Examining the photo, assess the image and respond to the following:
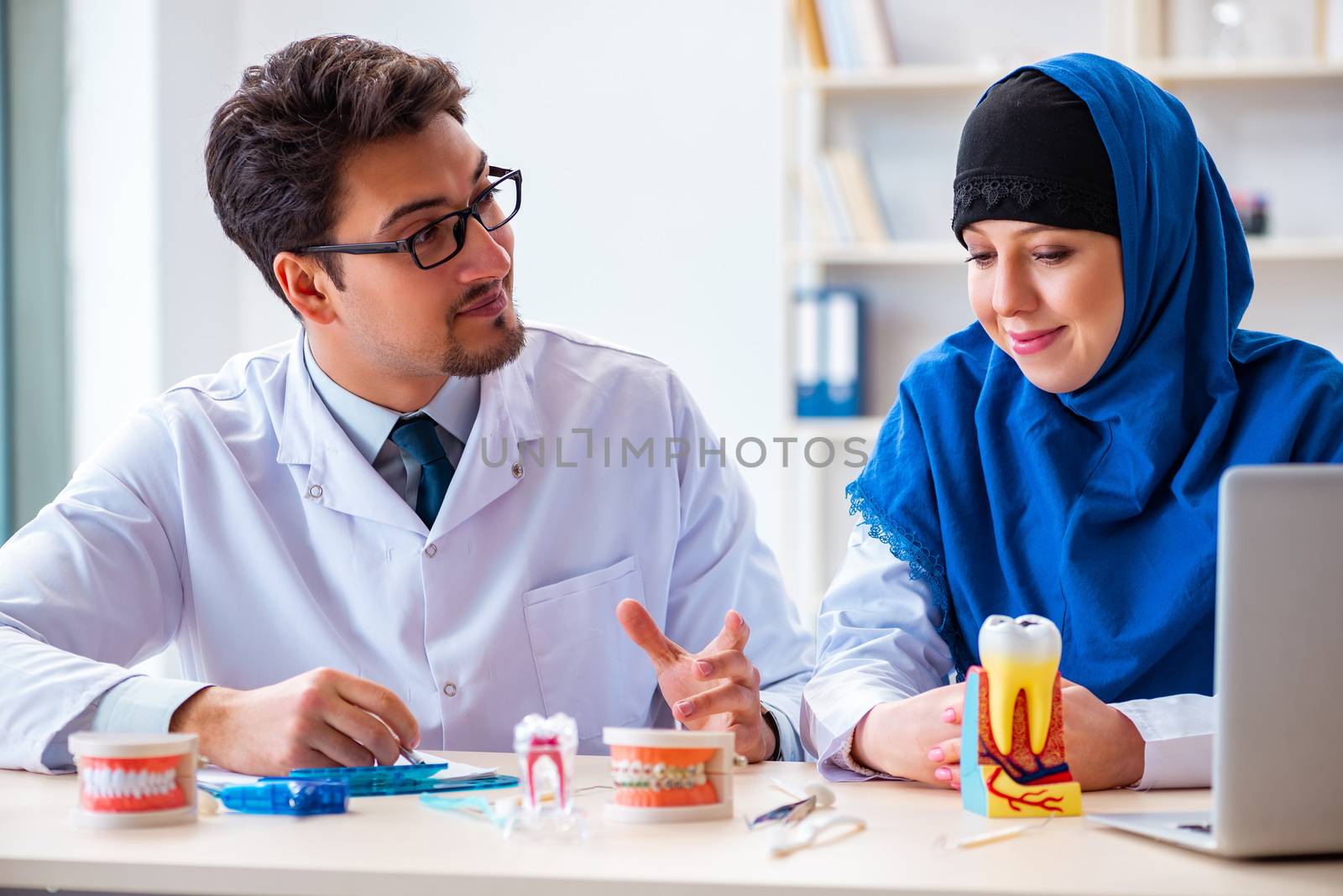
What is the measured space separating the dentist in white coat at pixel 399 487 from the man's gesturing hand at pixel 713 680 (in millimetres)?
223

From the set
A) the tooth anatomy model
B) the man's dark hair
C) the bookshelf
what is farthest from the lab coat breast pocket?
the bookshelf

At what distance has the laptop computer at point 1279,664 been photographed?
0.93 metres

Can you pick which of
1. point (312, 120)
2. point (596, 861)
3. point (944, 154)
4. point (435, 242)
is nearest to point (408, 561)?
point (435, 242)

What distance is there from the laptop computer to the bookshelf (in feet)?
8.41

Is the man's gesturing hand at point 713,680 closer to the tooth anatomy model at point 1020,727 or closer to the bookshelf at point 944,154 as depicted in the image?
the tooth anatomy model at point 1020,727

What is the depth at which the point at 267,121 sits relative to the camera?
1892mm

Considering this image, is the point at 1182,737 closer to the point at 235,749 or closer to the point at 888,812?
the point at 888,812

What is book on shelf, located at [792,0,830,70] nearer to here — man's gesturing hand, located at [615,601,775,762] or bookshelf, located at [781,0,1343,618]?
bookshelf, located at [781,0,1343,618]

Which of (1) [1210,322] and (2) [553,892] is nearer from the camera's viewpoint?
(2) [553,892]

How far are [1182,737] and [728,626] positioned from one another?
468mm

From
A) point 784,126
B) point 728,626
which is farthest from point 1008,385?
point 784,126

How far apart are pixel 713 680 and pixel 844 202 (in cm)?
227

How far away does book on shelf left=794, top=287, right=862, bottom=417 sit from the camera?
3.53 meters

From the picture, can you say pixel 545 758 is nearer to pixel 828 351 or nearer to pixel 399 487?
pixel 399 487
